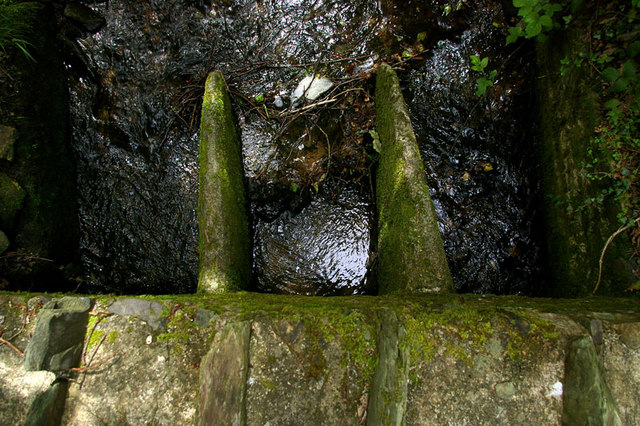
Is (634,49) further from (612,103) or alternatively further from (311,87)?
(311,87)

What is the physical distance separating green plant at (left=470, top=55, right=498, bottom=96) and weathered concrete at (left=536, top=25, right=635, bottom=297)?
441 mm

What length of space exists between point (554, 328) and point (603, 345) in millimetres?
249

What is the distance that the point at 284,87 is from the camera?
322 centimetres

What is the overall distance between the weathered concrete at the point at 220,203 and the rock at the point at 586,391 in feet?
6.42

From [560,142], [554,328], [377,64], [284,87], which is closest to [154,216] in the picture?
[284,87]

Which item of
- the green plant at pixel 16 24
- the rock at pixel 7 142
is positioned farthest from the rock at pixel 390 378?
the green plant at pixel 16 24

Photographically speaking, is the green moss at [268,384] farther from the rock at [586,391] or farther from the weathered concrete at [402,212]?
the rock at [586,391]

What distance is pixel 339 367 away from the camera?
146 centimetres

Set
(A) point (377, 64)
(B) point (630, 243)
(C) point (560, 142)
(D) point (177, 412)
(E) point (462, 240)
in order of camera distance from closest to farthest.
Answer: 1. (D) point (177, 412)
2. (B) point (630, 243)
3. (C) point (560, 142)
4. (E) point (462, 240)
5. (A) point (377, 64)

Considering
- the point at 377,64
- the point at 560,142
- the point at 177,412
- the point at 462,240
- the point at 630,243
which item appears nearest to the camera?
the point at 177,412

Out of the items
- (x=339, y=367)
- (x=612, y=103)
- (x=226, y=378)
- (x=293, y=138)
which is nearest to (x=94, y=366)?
(x=226, y=378)

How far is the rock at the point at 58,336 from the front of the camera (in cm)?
143

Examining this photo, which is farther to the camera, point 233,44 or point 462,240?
point 233,44

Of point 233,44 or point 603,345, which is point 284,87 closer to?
point 233,44
